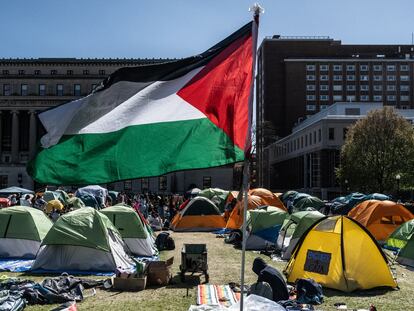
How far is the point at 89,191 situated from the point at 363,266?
29.6m

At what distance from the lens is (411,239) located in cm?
1598

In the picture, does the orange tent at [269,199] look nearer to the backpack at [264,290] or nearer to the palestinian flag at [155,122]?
the backpack at [264,290]

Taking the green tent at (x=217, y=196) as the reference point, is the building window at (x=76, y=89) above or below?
above

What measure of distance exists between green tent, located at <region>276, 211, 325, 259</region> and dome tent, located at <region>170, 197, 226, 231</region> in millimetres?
7824

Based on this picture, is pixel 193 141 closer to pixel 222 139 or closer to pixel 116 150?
pixel 222 139

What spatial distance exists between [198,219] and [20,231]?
1120 centimetres

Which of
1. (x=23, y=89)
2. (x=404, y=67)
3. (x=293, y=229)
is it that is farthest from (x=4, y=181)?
(x=293, y=229)

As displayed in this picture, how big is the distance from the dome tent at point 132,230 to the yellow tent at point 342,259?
19.0 feet

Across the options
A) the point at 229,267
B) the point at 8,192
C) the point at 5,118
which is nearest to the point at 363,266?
the point at 229,267

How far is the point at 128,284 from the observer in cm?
1173

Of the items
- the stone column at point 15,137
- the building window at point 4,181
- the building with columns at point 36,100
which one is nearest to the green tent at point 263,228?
the building with columns at point 36,100

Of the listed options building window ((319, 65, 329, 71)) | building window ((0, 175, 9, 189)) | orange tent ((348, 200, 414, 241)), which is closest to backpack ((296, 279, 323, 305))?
orange tent ((348, 200, 414, 241))

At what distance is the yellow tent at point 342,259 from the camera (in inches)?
473

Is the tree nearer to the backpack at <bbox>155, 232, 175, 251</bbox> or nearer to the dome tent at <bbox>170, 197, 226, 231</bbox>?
the dome tent at <bbox>170, 197, 226, 231</bbox>
